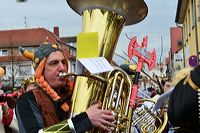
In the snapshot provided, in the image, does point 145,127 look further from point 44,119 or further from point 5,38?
point 5,38

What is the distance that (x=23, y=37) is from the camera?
5569cm

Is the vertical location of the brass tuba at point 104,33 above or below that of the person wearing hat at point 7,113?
above

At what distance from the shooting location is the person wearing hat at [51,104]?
279cm

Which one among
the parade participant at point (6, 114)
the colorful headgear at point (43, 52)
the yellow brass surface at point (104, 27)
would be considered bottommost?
the parade participant at point (6, 114)

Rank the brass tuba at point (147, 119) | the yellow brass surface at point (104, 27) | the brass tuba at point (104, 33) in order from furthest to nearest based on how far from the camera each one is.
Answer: the brass tuba at point (147, 119) < the yellow brass surface at point (104, 27) < the brass tuba at point (104, 33)

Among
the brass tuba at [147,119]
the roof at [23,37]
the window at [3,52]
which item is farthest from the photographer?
the window at [3,52]

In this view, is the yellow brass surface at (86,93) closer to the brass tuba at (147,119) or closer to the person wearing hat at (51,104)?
the person wearing hat at (51,104)

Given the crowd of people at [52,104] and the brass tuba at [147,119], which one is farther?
the brass tuba at [147,119]

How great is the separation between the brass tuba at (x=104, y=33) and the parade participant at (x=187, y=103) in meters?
0.82

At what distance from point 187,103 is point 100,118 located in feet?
2.94

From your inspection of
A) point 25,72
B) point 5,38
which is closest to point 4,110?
point 25,72

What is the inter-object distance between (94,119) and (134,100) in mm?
385

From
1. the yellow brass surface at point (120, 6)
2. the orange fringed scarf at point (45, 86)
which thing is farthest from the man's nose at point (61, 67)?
the yellow brass surface at point (120, 6)

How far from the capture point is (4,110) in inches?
150
